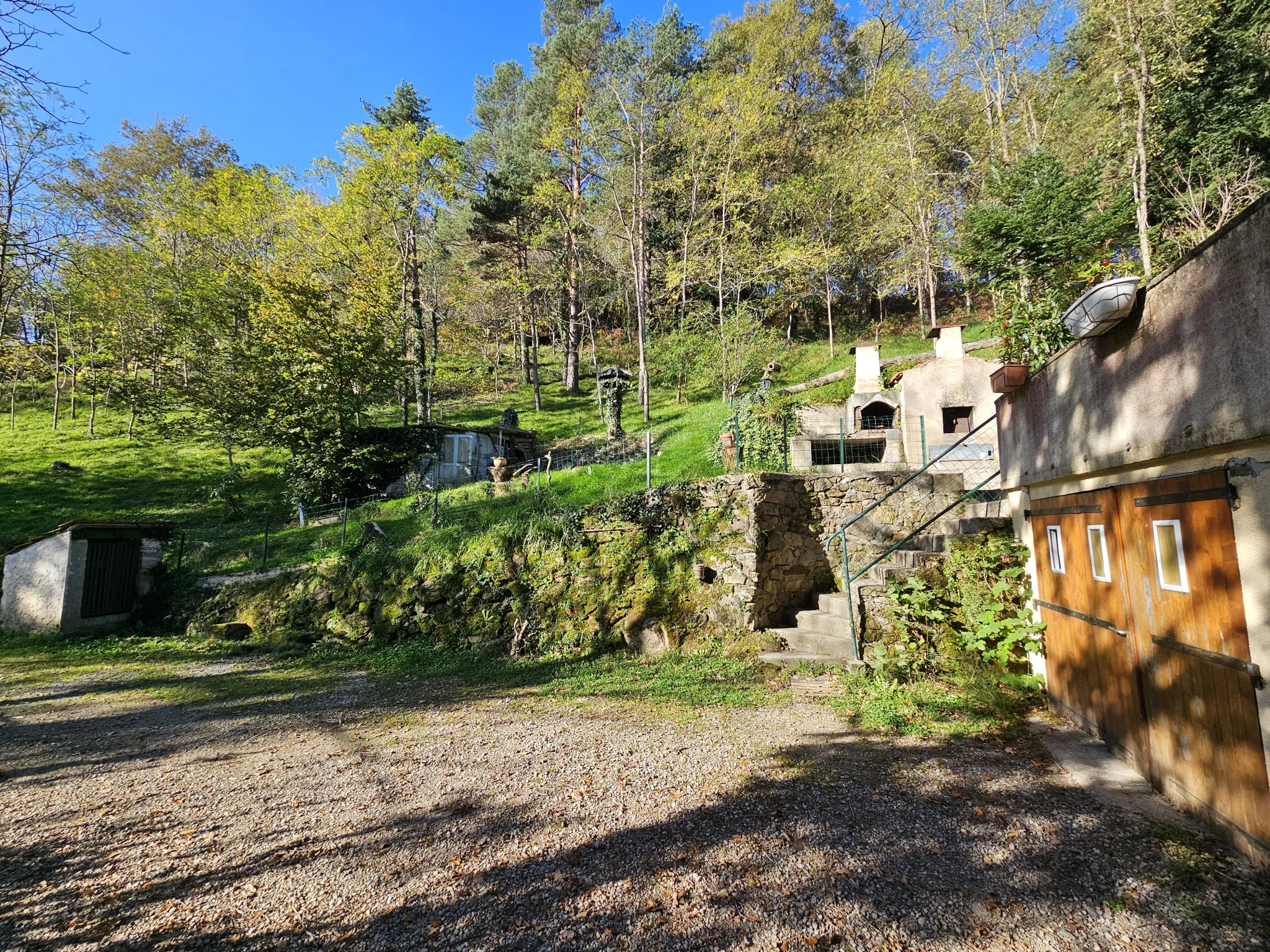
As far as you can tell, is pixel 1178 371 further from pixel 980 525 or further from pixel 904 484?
pixel 904 484

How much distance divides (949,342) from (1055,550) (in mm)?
10286

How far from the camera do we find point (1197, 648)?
2.92 metres

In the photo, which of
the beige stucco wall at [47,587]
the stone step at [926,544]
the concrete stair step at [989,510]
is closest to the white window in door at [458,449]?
the beige stucco wall at [47,587]

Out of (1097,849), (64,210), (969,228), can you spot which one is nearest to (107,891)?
(1097,849)

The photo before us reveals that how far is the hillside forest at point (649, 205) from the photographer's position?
15531 mm

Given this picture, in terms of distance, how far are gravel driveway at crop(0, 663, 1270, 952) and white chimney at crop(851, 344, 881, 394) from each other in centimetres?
1190

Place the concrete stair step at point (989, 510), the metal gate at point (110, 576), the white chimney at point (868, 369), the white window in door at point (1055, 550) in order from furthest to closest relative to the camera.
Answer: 1. the white chimney at point (868, 369)
2. the metal gate at point (110, 576)
3. the concrete stair step at point (989, 510)
4. the white window in door at point (1055, 550)

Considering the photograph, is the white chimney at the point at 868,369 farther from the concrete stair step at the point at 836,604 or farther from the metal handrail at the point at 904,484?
the concrete stair step at the point at 836,604

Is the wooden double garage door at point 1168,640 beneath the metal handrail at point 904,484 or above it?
beneath

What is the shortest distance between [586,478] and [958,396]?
30.7 feet

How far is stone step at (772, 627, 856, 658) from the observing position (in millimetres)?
6637

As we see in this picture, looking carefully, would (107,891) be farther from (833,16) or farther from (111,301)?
(833,16)

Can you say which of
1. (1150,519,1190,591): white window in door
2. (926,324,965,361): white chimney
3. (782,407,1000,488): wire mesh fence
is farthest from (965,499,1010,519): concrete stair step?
(926,324,965,361): white chimney

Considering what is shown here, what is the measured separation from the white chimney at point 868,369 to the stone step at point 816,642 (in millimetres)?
9573
